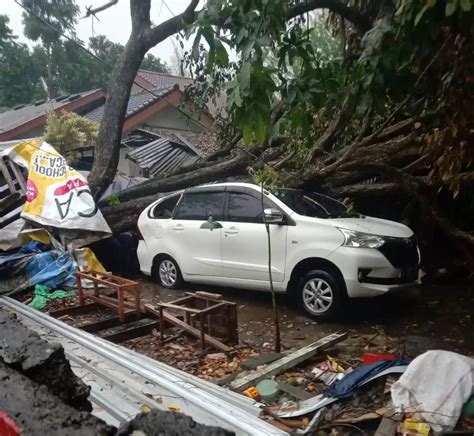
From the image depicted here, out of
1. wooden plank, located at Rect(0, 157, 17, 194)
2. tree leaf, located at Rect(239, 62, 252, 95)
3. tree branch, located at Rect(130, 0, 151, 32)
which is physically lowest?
wooden plank, located at Rect(0, 157, 17, 194)

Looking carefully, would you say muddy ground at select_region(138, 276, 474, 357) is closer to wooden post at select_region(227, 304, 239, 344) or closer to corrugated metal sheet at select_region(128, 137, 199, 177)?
wooden post at select_region(227, 304, 239, 344)

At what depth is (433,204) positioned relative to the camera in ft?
24.7

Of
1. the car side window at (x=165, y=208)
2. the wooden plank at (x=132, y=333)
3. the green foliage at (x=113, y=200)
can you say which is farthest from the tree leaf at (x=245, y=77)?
the green foliage at (x=113, y=200)

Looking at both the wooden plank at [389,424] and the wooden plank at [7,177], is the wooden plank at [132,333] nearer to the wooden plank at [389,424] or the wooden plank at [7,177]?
the wooden plank at [389,424]

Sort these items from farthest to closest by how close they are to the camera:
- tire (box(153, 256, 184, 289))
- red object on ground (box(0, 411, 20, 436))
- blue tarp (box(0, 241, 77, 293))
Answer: tire (box(153, 256, 184, 289)), blue tarp (box(0, 241, 77, 293)), red object on ground (box(0, 411, 20, 436))

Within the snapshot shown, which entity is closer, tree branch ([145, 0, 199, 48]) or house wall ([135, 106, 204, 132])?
tree branch ([145, 0, 199, 48])

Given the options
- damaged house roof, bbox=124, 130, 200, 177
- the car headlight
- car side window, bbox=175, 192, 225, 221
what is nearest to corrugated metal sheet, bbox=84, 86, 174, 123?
damaged house roof, bbox=124, 130, 200, 177

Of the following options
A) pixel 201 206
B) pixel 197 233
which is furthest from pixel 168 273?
pixel 201 206

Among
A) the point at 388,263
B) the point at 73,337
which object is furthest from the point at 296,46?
the point at 388,263

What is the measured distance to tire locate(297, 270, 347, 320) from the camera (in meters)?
5.81

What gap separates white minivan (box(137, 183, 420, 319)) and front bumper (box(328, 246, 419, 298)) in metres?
0.01

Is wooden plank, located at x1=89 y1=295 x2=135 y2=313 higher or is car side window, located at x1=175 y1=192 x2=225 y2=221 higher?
car side window, located at x1=175 y1=192 x2=225 y2=221

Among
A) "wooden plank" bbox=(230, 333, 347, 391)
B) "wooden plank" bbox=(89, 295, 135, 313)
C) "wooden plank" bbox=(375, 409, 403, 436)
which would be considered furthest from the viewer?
"wooden plank" bbox=(89, 295, 135, 313)

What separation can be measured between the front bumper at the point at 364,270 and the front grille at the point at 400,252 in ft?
0.34
